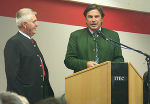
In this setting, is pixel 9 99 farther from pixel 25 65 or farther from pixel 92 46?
pixel 92 46

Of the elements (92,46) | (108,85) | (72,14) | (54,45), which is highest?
(72,14)

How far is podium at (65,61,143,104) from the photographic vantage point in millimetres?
2934

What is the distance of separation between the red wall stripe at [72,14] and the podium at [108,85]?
1.84 m

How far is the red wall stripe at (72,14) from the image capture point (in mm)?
4532

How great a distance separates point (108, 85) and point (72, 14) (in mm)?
2430

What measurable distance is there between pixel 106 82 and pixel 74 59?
73 cm

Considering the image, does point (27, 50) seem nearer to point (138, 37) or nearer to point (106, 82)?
point (106, 82)

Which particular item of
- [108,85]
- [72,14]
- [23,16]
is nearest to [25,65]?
[23,16]

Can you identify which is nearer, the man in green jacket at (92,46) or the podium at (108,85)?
the podium at (108,85)

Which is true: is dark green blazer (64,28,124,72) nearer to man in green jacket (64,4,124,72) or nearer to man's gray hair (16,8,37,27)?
man in green jacket (64,4,124,72)

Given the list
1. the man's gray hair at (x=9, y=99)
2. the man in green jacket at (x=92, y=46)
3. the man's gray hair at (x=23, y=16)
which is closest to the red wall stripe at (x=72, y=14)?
the man's gray hair at (x=23, y=16)

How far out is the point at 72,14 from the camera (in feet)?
17.0

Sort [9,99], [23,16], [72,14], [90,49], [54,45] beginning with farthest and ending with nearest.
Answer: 1. [72,14]
2. [54,45]
3. [90,49]
4. [23,16]
5. [9,99]

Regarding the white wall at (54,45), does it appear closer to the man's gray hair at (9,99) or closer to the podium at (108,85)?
the podium at (108,85)
